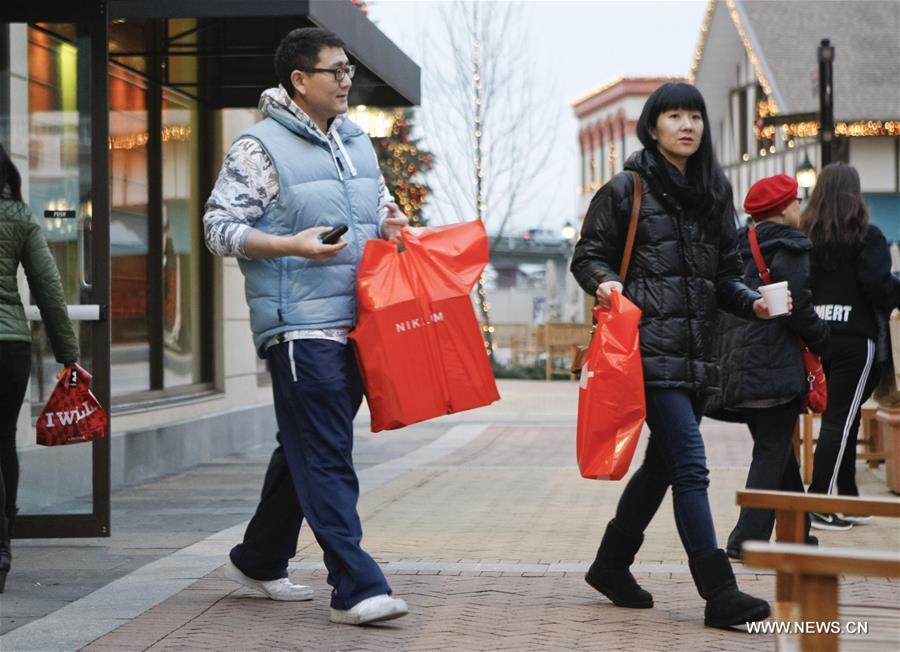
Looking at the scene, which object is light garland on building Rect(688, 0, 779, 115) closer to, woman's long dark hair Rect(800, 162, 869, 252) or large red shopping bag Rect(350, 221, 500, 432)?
woman's long dark hair Rect(800, 162, 869, 252)

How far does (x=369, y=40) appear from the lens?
11164mm

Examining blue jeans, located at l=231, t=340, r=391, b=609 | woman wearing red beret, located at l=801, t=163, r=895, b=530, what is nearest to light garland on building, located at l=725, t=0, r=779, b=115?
woman wearing red beret, located at l=801, t=163, r=895, b=530

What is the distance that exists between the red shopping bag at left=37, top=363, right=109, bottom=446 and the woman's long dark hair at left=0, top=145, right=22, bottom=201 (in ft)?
2.76

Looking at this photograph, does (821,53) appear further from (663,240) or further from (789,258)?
(663,240)

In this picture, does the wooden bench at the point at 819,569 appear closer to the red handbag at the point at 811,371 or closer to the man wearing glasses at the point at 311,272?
the man wearing glasses at the point at 311,272

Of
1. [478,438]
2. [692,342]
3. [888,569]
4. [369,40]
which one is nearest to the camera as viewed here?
[888,569]

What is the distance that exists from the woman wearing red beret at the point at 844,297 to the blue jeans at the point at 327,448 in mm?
3395

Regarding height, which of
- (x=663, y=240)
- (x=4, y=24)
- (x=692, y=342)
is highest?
(x=4, y=24)

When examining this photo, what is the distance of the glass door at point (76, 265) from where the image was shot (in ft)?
25.4

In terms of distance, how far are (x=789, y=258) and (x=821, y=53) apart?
40.7 feet

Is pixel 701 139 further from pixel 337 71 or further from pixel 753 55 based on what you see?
pixel 753 55

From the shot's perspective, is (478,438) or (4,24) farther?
(478,438)

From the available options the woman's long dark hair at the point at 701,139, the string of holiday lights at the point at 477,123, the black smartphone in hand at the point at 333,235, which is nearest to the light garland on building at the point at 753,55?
the string of holiday lights at the point at 477,123

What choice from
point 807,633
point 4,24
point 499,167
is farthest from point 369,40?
point 499,167
